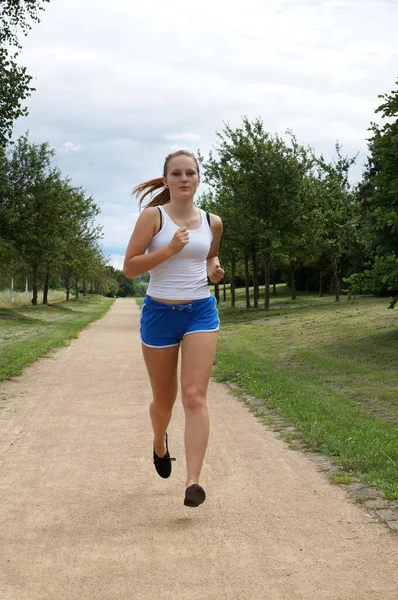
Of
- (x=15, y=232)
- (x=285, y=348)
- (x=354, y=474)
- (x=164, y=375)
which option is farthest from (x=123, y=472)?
(x=15, y=232)

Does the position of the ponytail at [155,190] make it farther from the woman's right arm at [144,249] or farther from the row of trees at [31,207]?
the row of trees at [31,207]

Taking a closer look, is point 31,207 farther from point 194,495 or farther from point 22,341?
point 194,495

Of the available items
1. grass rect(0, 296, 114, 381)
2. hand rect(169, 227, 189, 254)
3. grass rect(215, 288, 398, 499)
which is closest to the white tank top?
hand rect(169, 227, 189, 254)

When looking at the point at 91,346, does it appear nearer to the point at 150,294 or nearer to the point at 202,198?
the point at 150,294

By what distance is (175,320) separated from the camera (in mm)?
4602

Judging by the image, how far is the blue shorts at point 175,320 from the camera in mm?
4578

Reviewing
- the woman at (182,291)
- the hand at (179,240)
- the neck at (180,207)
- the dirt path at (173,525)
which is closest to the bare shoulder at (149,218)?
the woman at (182,291)

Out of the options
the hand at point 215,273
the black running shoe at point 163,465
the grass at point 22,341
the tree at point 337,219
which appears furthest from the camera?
the tree at point 337,219

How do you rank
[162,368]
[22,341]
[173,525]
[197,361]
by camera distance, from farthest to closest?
[22,341] < [162,368] < [197,361] < [173,525]

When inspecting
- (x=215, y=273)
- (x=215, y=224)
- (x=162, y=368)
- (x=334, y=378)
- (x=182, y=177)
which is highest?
(x=182, y=177)

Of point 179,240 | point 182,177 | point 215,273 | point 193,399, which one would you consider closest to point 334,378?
point 215,273

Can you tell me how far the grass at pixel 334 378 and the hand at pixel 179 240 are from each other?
2262mm

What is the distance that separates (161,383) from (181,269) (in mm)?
807

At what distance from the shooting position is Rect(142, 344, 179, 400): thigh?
4.71 metres
